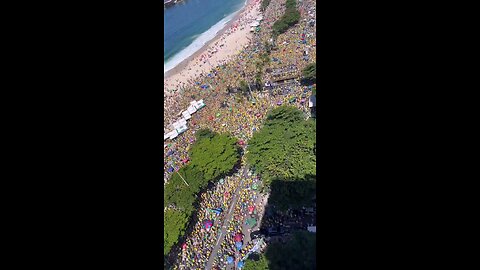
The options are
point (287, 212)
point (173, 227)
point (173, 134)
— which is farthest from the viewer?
point (173, 134)

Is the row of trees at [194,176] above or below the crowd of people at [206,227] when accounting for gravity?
above

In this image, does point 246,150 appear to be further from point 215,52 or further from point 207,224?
point 215,52

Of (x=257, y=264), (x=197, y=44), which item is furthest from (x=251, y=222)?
(x=197, y=44)

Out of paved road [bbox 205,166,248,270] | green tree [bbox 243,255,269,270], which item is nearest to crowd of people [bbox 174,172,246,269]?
paved road [bbox 205,166,248,270]

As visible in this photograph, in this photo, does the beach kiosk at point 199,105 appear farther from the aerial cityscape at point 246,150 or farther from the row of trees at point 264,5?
the row of trees at point 264,5

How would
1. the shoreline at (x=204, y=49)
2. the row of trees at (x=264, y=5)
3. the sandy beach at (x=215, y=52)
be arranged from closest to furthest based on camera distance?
1. the sandy beach at (x=215, y=52)
2. the shoreline at (x=204, y=49)
3. the row of trees at (x=264, y=5)

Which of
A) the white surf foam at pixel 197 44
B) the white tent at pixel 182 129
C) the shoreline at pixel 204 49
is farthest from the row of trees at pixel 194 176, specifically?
the white surf foam at pixel 197 44
